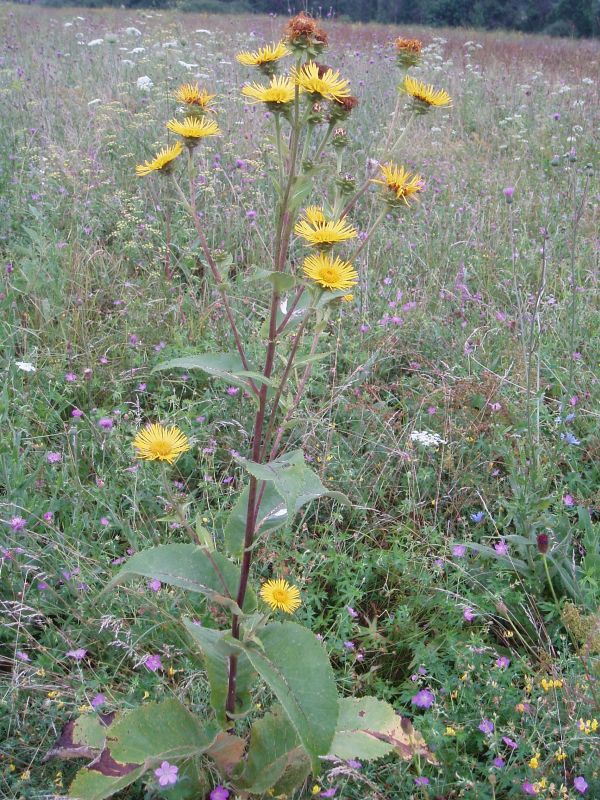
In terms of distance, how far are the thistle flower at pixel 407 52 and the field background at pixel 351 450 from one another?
65 cm

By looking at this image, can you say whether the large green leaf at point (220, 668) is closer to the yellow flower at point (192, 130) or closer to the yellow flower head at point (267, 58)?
the yellow flower at point (192, 130)

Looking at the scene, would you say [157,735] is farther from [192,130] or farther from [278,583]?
[192,130]

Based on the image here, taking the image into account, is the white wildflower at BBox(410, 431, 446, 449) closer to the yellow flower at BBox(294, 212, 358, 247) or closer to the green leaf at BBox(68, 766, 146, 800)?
the yellow flower at BBox(294, 212, 358, 247)

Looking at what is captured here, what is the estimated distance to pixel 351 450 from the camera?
94.2 inches

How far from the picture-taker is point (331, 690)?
120 cm

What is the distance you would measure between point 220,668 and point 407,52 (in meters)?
1.38

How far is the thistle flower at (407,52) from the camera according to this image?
1458 mm

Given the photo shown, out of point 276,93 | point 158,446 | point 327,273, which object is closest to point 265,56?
point 276,93

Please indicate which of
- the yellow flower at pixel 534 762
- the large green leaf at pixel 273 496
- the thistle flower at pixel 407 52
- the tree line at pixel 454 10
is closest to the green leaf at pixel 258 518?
the large green leaf at pixel 273 496

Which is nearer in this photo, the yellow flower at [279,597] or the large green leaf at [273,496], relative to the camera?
the large green leaf at [273,496]

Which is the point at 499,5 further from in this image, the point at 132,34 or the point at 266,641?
the point at 266,641

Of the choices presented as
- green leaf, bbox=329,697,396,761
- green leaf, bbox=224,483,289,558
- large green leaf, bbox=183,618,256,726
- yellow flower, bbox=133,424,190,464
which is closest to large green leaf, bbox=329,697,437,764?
green leaf, bbox=329,697,396,761

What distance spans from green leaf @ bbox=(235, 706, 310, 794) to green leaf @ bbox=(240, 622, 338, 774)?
254 mm

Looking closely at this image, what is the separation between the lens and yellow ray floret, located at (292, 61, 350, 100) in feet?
3.92
